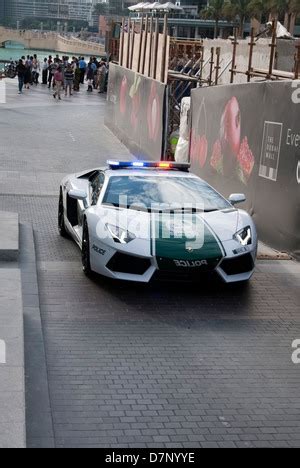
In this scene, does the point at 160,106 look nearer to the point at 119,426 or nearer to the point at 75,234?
the point at 75,234

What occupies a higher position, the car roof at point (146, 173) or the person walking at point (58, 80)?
the car roof at point (146, 173)

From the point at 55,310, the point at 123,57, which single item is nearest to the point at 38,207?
the point at 55,310

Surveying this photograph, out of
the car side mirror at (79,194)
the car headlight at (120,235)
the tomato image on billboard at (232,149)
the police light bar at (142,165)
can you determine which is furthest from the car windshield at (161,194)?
the tomato image on billboard at (232,149)

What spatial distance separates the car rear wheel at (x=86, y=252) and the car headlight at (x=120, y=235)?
45cm

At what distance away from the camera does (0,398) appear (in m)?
4.64

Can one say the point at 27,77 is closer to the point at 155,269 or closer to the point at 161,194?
the point at 161,194

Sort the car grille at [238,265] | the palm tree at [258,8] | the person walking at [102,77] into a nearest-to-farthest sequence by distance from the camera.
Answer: the car grille at [238,265] < the person walking at [102,77] < the palm tree at [258,8]

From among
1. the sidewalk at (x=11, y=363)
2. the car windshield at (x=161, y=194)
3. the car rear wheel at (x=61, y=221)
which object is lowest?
the car rear wheel at (x=61, y=221)

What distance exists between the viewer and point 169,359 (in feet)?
20.6

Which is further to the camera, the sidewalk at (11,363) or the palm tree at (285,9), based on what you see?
the palm tree at (285,9)

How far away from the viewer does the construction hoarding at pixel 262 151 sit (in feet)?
32.6

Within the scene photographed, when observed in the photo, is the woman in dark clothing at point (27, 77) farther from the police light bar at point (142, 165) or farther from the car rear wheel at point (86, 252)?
the car rear wheel at point (86, 252)

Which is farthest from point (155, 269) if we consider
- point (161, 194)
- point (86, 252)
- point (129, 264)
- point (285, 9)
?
point (285, 9)

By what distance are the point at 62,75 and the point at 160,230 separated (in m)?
30.2
